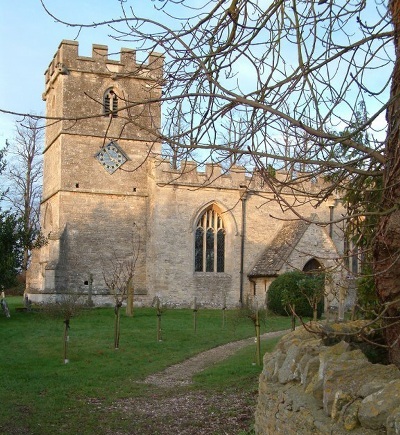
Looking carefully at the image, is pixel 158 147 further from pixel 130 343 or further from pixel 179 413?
pixel 179 413

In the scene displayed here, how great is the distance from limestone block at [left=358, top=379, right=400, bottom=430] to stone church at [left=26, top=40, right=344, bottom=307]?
66.2 ft

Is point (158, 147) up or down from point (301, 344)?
up

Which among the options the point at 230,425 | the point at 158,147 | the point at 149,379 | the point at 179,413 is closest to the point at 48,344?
the point at 149,379

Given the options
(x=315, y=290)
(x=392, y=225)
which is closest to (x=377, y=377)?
(x=392, y=225)

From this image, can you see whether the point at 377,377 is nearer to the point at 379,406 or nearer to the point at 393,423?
the point at 379,406

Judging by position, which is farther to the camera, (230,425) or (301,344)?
(230,425)

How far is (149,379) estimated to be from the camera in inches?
414

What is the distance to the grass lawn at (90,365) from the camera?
25.9ft

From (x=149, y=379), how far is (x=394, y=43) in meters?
7.40

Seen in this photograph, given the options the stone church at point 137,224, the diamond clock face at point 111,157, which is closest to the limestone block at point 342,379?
the stone church at point 137,224

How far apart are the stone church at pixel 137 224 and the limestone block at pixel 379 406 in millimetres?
20178

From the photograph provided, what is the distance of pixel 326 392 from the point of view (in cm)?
400

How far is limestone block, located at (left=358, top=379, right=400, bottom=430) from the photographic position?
333cm

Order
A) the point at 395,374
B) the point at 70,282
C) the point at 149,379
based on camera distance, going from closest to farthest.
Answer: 1. the point at 395,374
2. the point at 149,379
3. the point at 70,282
